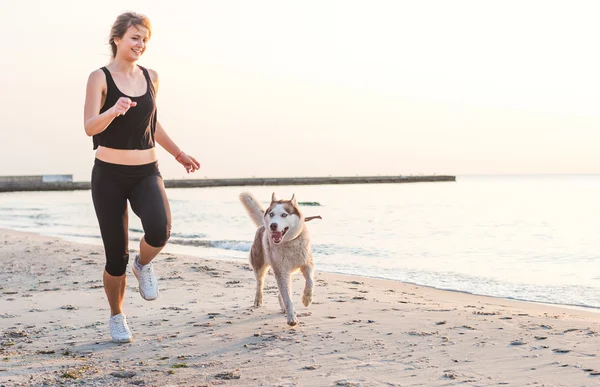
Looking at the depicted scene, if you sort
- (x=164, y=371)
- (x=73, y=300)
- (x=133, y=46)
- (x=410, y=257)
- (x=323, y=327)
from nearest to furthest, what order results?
1. (x=164, y=371)
2. (x=133, y=46)
3. (x=323, y=327)
4. (x=73, y=300)
5. (x=410, y=257)

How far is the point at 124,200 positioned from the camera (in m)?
4.19

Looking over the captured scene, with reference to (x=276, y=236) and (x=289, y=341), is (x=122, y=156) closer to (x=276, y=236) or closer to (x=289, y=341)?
(x=276, y=236)

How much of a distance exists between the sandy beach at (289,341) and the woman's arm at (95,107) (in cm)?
146

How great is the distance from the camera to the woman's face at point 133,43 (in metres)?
3.91

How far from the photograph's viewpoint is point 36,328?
16.3ft

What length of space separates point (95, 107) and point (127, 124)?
0.22m

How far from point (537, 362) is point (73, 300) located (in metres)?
4.48

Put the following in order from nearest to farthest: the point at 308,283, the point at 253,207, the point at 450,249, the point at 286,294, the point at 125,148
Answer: the point at 125,148 < the point at 286,294 < the point at 308,283 < the point at 253,207 < the point at 450,249

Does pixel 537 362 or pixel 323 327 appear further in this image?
pixel 323 327

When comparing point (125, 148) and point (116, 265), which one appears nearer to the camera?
point (125, 148)

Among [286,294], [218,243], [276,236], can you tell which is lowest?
[218,243]

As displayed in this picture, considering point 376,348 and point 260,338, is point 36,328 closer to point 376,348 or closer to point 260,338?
point 260,338

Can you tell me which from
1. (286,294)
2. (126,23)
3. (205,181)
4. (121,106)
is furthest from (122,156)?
(205,181)

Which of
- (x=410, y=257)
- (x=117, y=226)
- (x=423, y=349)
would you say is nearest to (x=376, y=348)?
(x=423, y=349)
